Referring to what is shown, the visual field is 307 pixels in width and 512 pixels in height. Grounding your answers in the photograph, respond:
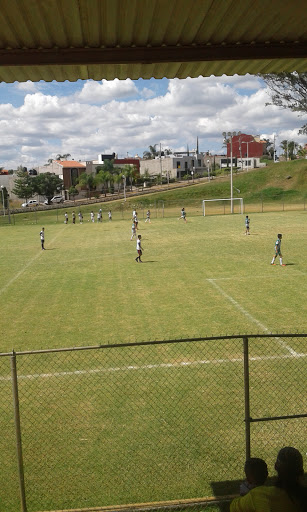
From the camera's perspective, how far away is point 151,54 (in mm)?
5895

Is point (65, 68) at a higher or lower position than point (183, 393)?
higher

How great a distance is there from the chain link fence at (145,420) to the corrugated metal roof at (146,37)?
3.62 meters

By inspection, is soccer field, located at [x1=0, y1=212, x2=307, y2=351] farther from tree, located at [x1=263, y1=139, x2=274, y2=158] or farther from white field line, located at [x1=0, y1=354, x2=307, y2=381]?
tree, located at [x1=263, y1=139, x2=274, y2=158]

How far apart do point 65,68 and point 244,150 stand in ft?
468

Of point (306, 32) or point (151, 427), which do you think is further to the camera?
point (151, 427)

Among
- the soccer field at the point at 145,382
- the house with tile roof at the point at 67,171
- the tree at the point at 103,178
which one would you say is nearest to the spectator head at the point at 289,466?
the soccer field at the point at 145,382

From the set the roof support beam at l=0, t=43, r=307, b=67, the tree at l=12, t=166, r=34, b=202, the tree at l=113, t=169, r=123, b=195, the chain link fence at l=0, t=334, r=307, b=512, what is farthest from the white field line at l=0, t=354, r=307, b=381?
the tree at l=113, t=169, r=123, b=195

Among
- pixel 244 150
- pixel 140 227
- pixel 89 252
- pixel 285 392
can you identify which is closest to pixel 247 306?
pixel 285 392

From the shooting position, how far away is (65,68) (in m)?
6.17

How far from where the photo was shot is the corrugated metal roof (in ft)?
15.9

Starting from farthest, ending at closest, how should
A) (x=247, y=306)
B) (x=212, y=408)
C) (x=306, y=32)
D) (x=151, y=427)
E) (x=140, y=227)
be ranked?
1. (x=140, y=227)
2. (x=247, y=306)
3. (x=212, y=408)
4. (x=151, y=427)
5. (x=306, y=32)

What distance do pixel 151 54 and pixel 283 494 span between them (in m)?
5.10

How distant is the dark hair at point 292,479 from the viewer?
11.1 ft

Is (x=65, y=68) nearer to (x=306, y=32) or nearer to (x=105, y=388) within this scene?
(x=306, y=32)
